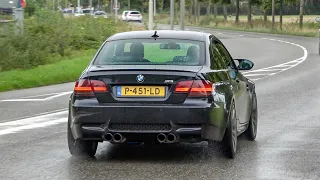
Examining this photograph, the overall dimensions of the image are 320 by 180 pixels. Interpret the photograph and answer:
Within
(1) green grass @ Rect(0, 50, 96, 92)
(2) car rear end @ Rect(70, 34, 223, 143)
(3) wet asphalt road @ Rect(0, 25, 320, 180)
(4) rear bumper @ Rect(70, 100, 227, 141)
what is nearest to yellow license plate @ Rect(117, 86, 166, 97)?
(2) car rear end @ Rect(70, 34, 223, 143)

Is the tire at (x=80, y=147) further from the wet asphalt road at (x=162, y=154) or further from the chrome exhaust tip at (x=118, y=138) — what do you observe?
the chrome exhaust tip at (x=118, y=138)

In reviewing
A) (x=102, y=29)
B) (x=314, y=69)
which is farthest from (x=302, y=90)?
(x=102, y=29)

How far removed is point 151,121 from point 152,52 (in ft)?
4.23

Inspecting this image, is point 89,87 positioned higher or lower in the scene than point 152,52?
lower

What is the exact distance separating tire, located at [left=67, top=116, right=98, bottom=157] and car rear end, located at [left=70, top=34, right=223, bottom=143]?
32 cm

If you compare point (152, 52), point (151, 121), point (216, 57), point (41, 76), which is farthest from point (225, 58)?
point (41, 76)

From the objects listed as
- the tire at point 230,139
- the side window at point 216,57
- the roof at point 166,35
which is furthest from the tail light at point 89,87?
the tire at point 230,139

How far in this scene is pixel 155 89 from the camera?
915cm

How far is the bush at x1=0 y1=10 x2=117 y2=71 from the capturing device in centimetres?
2602

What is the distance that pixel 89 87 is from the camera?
9297mm

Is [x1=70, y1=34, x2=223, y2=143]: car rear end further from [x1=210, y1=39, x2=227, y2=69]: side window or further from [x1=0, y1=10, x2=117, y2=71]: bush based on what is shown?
[x1=0, y1=10, x2=117, y2=71]: bush

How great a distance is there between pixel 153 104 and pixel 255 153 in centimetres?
169

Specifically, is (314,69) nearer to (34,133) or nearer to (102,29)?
(102,29)

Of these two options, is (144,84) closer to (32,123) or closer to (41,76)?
(32,123)
